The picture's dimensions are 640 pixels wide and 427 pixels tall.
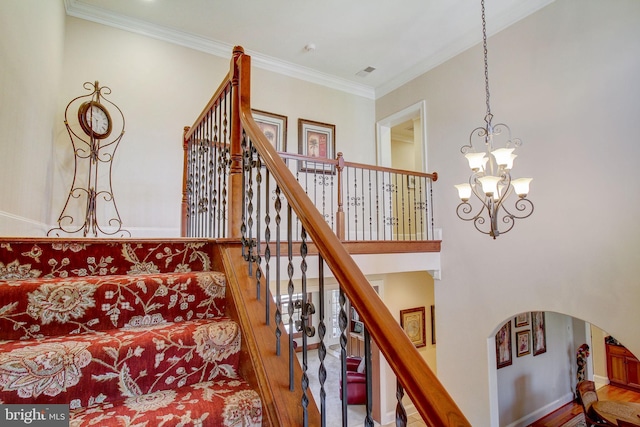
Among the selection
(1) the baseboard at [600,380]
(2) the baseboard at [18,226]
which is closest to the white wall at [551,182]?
(2) the baseboard at [18,226]

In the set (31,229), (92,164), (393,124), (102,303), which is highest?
(393,124)

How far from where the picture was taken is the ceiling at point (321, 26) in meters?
3.72

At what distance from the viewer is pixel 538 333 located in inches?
223

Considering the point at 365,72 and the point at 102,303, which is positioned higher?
the point at 365,72

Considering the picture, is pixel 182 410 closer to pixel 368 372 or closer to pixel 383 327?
pixel 368 372

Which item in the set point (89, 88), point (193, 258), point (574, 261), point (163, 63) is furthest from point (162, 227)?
point (574, 261)

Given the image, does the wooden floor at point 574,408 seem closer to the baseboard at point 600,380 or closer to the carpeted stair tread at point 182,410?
the baseboard at point 600,380

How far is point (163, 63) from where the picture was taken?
406 cm

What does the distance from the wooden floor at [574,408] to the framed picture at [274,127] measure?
5.88 m

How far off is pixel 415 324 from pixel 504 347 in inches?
53.3

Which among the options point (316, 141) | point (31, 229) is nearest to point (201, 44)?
point (316, 141)

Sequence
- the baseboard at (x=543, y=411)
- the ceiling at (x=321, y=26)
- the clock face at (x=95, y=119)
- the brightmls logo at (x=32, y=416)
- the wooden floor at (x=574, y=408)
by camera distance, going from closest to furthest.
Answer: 1. the brightmls logo at (x=32, y=416)
2. the clock face at (x=95, y=119)
3. the ceiling at (x=321, y=26)
4. the baseboard at (x=543, y=411)
5. the wooden floor at (x=574, y=408)

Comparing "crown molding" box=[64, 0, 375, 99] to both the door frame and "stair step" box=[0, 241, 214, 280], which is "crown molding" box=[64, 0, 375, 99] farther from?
"stair step" box=[0, 241, 214, 280]

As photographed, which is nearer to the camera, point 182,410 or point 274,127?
point 182,410
